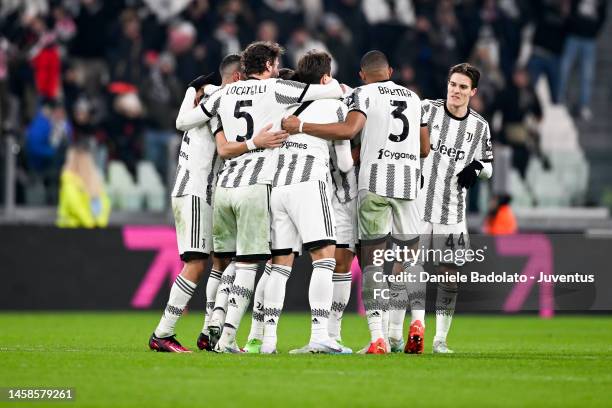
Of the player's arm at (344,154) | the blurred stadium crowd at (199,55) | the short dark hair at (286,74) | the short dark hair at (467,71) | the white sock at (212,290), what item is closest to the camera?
the player's arm at (344,154)

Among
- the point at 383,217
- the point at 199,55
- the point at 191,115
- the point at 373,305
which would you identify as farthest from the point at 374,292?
the point at 199,55

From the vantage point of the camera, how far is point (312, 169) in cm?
940

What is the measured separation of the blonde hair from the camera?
56.2 feet

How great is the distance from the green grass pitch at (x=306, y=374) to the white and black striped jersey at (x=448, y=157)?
3.81 ft

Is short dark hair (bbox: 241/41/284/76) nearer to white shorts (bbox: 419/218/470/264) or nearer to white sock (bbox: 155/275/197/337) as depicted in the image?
white sock (bbox: 155/275/197/337)

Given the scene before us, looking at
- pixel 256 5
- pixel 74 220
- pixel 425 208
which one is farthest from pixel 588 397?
pixel 256 5

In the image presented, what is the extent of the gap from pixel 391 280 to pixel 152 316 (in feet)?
22.4

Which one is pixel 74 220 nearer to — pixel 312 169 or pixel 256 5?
pixel 256 5

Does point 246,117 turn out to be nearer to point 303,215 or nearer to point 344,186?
point 303,215

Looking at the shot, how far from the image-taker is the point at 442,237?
33.7 feet

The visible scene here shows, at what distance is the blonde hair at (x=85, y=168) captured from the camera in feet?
56.2

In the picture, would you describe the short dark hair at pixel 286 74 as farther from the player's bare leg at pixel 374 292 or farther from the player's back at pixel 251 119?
the player's bare leg at pixel 374 292

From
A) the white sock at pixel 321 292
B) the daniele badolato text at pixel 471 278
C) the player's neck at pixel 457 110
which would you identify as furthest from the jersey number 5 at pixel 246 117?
the player's neck at pixel 457 110

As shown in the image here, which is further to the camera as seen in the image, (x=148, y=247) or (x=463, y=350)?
(x=148, y=247)
